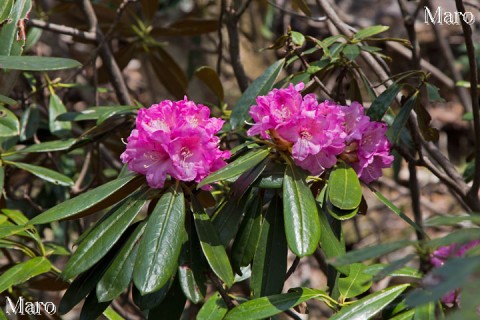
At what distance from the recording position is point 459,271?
1.97ft

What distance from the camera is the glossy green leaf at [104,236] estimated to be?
105 centimetres

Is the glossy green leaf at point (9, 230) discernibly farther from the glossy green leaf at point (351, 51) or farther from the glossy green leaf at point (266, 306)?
the glossy green leaf at point (351, 51)

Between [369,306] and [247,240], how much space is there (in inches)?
8.6

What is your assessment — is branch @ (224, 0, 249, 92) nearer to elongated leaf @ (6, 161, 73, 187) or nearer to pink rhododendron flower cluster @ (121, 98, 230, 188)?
elongated leaf @ (6, 161, 73, 187)

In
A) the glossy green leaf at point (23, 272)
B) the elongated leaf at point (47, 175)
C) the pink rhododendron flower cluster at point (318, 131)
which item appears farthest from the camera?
the elongated leaf at point (47, 175)

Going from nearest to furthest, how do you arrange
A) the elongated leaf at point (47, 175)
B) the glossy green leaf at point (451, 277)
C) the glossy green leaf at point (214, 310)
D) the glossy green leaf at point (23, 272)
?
the glossy green leaf at point (451, 277) < the glossy green leaf at point (214, 310) < the glossy green leaf at point (23, 272) < the elongated leaf at point (47, 175)

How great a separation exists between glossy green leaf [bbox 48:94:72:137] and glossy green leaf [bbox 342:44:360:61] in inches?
30.0

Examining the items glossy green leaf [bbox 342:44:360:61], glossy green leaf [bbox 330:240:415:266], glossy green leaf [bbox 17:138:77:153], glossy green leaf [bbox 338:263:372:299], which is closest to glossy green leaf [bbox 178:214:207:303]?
glossy green leaf [bbox 338:263:372:299]

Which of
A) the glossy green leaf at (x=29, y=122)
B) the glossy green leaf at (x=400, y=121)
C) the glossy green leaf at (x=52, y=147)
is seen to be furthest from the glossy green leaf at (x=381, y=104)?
the glossy green leaf at (x=29, y=122)

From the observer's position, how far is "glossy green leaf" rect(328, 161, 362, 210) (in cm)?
105

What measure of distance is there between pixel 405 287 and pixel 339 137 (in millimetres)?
253

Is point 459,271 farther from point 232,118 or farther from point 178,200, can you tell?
point 232,118

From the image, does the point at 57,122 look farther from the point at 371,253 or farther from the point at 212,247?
the point at 371,253

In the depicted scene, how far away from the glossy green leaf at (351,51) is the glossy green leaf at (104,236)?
485 mm
